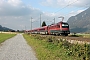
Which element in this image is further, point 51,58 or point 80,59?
point 51,58

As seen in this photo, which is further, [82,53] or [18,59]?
[18,59]

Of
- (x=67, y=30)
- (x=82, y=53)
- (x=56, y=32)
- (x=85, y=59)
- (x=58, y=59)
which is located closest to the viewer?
(x=85, y=59)

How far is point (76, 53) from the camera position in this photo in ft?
48.4

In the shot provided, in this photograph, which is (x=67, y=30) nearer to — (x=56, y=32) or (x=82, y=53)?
(x=56, y=32)

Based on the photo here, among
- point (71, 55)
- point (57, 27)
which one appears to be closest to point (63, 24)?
point (57, 27)

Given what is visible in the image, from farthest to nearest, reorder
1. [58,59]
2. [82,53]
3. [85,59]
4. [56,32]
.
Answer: [56,32], [58,59], [82,53], [85,59]

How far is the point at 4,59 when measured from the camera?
15.6 m

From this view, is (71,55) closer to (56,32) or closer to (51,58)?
(51,58)

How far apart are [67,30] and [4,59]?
129 feet

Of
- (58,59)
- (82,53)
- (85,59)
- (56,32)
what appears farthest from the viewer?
(56,32)

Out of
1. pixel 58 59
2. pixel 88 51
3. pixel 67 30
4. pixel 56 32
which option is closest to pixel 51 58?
pixel 58 59

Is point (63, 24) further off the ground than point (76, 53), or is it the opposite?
point (63, 24)

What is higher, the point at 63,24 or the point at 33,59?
the point at 63,24

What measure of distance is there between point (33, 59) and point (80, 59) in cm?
371
